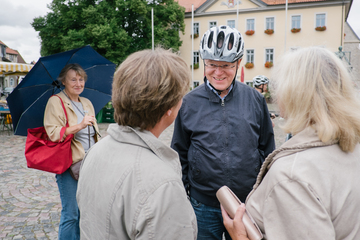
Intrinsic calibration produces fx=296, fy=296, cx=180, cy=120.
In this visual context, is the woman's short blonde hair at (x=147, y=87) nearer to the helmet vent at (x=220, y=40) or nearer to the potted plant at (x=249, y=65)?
the helmet vent at (x=220, y=40)

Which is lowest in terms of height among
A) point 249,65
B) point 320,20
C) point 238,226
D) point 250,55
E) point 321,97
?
point 238,226

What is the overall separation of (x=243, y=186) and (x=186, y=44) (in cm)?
3255

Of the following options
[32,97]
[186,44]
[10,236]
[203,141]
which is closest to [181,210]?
[203,141]

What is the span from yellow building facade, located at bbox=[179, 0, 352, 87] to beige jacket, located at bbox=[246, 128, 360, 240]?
2810cm

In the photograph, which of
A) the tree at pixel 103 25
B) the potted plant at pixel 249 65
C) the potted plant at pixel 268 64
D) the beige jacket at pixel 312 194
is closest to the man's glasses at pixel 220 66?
the beige jacket at pixel 312 194

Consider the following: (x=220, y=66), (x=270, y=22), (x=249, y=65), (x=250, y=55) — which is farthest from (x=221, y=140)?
(x=270, y=22)

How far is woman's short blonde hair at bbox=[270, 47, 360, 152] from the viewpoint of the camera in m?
1.21

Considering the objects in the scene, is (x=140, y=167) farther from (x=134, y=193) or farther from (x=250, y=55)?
(x=250, y=55)

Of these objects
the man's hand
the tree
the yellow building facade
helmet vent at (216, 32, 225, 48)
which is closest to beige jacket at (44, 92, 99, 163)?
helmet vent at (216, 32, 225, 48)

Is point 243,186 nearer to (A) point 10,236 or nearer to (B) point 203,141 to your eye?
(B) point 203,141

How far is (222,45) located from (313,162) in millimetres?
1446

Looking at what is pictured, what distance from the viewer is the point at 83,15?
23641mm

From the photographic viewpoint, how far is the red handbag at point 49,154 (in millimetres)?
2670

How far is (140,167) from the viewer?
1.17 meters
